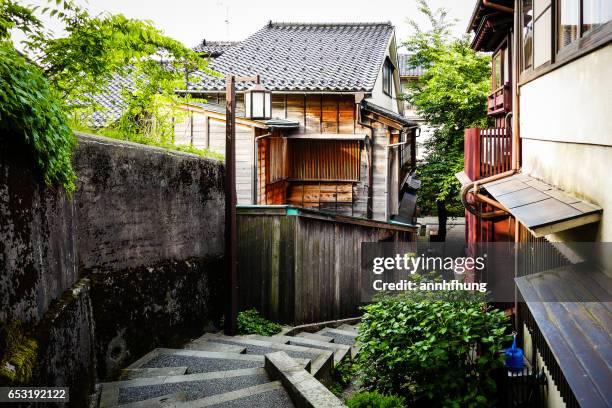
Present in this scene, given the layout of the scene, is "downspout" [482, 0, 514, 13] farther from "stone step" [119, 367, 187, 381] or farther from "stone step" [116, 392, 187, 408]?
"stone step" [116, 392, 187, 408]

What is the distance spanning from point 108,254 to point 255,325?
4.92 metres

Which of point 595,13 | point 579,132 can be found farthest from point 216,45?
point 595,13

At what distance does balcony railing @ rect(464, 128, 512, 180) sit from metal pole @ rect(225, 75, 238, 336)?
589cm

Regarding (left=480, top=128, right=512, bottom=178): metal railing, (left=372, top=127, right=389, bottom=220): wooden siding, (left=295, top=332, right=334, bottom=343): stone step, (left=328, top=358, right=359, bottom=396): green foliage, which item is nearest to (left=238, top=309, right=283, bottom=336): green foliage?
(left=295, top=332, right=334, bottom=343): stone step

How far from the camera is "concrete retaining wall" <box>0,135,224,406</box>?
14.5 feet

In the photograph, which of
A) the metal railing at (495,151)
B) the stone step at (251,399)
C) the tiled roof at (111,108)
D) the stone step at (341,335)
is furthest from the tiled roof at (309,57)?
the stone step at (251,399)

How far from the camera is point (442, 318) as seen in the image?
7086 mm

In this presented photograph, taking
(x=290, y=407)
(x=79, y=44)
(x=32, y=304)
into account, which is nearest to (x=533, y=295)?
(x=290, y=407)

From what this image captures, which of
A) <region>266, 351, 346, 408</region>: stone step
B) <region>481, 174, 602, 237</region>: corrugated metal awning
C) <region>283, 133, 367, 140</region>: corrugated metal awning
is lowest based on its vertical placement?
<region>266, 351, 346, 408</region>: stone step

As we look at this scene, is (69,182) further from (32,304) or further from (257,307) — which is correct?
(257,307)

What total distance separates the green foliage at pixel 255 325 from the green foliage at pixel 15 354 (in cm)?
705

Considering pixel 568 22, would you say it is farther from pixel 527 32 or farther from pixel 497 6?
pixel 497 6

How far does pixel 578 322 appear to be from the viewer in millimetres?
4340

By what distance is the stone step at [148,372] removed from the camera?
23.0 feet
